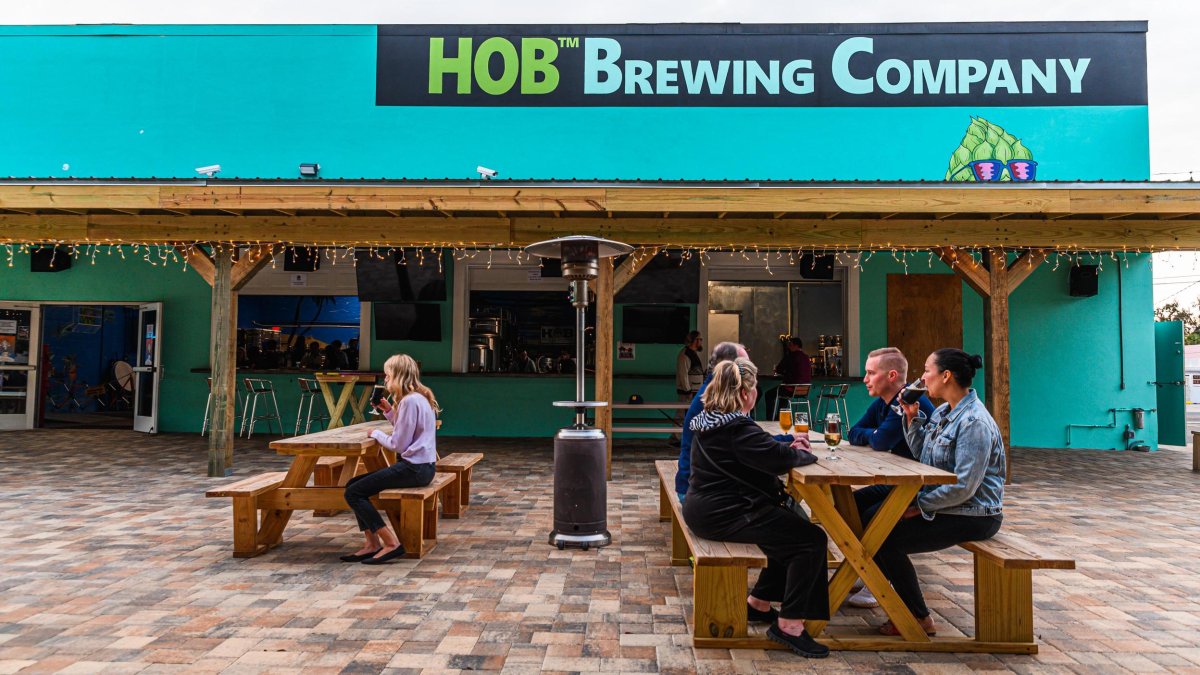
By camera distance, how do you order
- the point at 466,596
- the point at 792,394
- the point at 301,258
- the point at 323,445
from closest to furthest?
1. the point at 466,596
2. the point at 323,445
3. the point at 792,394
4. the point at 301,258

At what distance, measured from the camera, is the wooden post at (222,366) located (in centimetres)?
723

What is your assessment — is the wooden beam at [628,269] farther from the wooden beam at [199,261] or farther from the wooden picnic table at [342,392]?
the wooden beam at [199,261]

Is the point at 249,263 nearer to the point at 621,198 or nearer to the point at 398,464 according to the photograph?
the point at 621,198

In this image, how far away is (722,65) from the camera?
11.1m

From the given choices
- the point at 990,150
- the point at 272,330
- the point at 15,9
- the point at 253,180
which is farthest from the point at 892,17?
the point at 15,9

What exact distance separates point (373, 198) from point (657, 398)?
556 cm

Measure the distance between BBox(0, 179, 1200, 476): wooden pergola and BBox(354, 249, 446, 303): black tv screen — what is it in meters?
2.63

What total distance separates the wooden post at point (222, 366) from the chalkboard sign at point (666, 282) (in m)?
4.81

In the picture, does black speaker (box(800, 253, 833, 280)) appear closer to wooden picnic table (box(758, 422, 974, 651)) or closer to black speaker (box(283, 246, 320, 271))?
black speaker (box(283, 246, 320, 271))

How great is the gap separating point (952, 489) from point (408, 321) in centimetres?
917

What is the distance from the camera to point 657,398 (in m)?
11.0

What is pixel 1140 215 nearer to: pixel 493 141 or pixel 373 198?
pixel 373 198

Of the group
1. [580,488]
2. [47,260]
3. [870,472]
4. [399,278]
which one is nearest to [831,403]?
[399,278]

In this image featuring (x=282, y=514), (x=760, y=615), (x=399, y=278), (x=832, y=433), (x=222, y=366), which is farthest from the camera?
(x=399, y=278)
